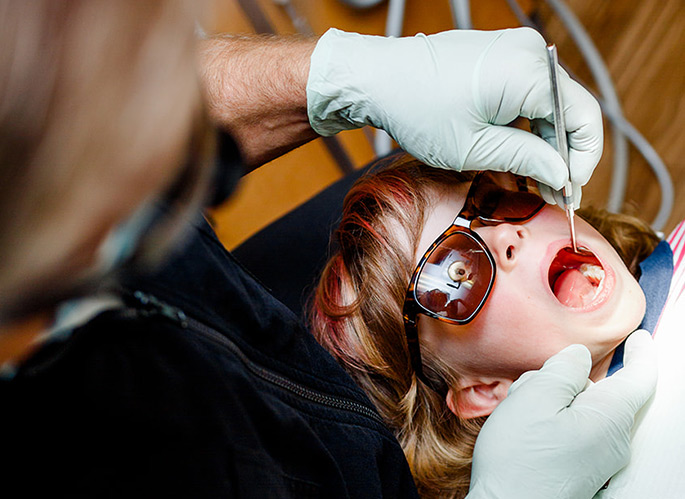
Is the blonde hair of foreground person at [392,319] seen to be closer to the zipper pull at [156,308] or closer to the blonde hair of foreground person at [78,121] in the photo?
the zipper pull at [156,308]

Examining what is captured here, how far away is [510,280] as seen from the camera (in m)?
1.17

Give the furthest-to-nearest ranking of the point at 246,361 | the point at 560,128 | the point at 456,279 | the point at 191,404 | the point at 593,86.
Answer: the point at 593,86 → the point at 456,279 → the point at 560,128 → the point at 246,361 → the point at 191,404

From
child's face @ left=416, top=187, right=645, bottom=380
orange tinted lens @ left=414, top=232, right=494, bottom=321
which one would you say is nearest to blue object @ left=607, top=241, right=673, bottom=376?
child's face @ left=416, top=187, right=645, bottom=380

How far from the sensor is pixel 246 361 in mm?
828

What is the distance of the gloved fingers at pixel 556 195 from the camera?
3.74 feet

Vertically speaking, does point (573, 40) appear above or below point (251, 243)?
below

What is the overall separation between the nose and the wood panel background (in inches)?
42.4

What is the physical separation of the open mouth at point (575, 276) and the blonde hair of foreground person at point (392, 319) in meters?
0.20

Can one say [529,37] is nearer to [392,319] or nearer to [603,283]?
[603,283]

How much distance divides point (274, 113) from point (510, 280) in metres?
0.65

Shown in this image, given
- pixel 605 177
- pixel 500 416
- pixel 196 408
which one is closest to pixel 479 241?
pixel 500 416

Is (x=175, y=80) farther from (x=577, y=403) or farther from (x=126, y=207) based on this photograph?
(x=577, y=403)

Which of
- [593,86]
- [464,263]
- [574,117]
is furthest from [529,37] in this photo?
[593,86]

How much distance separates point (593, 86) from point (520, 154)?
4.68 ft
